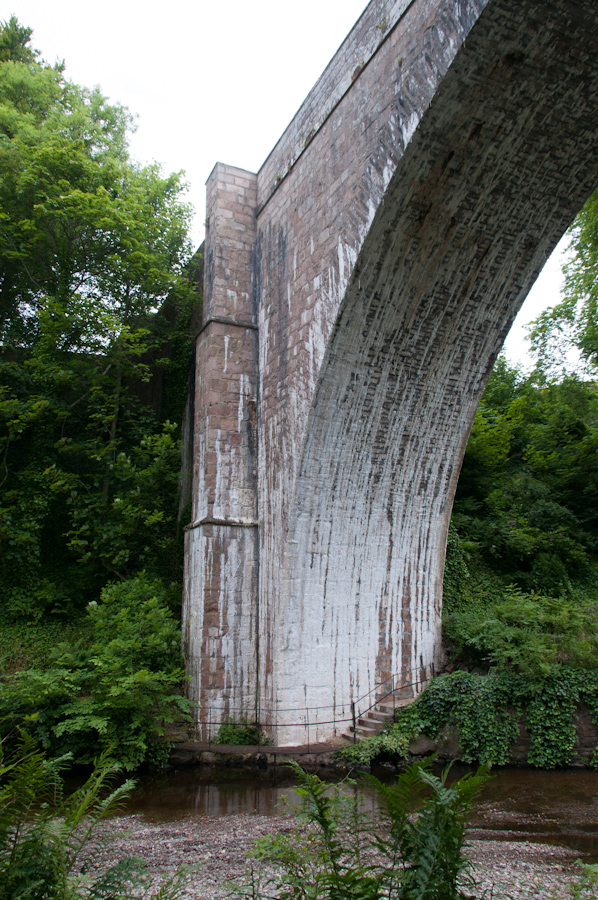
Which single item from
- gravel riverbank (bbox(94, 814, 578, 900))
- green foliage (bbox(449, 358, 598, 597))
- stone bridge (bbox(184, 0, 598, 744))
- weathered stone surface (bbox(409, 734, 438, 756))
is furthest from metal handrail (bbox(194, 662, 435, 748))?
green foliage (bbox(449, 358, 598, 597))

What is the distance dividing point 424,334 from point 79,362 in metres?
6.47

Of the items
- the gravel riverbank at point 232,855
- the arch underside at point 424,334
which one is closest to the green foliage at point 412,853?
the gravel riverbank at point 232,855

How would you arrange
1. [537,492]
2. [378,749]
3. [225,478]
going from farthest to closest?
[537,492]
[225,478]
[378,749]

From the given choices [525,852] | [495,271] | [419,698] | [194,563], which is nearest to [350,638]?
[419,698]

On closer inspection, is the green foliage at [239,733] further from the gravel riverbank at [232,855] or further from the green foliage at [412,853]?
the green foliage at [412,853]

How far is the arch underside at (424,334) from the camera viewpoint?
19.2 ft

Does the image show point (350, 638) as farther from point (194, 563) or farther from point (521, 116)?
point (521, 116)

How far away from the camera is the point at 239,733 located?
837cm

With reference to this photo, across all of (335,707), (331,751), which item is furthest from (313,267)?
(331,751)

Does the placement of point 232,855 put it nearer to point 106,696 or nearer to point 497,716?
point 106,696

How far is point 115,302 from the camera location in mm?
12305

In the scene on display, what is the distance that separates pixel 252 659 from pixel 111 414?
5419 mm

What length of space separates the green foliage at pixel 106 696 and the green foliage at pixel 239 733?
0.67 meters

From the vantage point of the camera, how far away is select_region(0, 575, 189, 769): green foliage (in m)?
7.31
